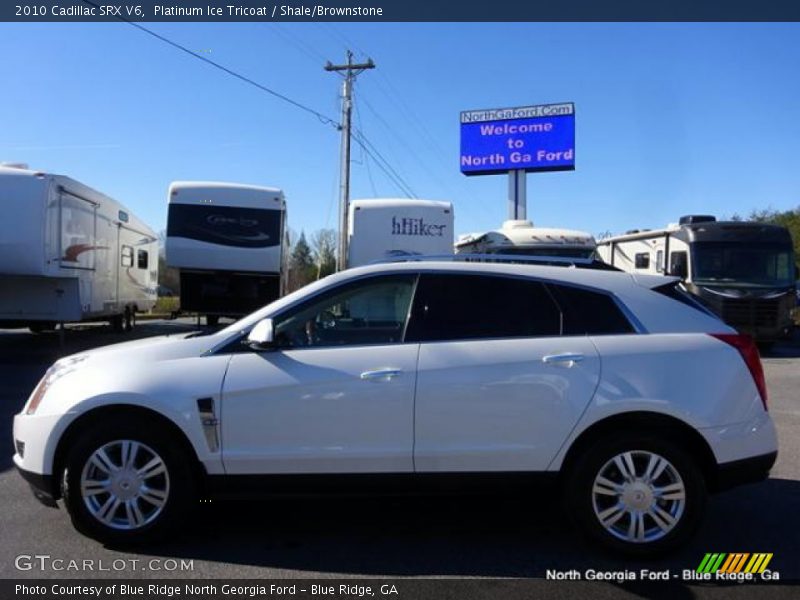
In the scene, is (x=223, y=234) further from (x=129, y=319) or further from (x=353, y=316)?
(x=353, y=316)

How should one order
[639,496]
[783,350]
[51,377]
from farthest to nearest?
[783,350]
[51,377]
[639,496]

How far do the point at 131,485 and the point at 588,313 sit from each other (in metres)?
2.99

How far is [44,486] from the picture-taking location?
160 inches

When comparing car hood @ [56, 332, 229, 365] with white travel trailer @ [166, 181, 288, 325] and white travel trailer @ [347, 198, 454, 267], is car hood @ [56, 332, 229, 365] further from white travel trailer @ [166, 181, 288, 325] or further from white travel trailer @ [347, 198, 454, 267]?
white travel trailer @ [166, 181, 288, 325]

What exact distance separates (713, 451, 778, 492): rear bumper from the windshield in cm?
1281

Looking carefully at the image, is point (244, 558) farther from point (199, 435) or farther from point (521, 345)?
point (521, 345)

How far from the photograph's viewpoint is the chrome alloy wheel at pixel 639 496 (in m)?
3.95

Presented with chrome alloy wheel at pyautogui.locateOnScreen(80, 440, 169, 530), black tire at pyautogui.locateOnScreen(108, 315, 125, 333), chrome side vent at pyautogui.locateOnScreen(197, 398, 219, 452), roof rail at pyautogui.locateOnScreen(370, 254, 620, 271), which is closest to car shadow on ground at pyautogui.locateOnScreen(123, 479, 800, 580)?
chrome alloy wheel at pyautogui.locateOnScreen(80, 440, 169, 530)

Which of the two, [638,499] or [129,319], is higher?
[129,319]

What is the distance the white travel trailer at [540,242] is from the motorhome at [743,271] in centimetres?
166

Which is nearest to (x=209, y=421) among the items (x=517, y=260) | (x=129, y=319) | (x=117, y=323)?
(x=517, y=260)

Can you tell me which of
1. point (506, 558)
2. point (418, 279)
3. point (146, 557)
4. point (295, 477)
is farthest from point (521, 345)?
point (146, 557)

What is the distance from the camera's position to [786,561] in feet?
12.9

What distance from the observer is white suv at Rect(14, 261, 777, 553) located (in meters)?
3.96
